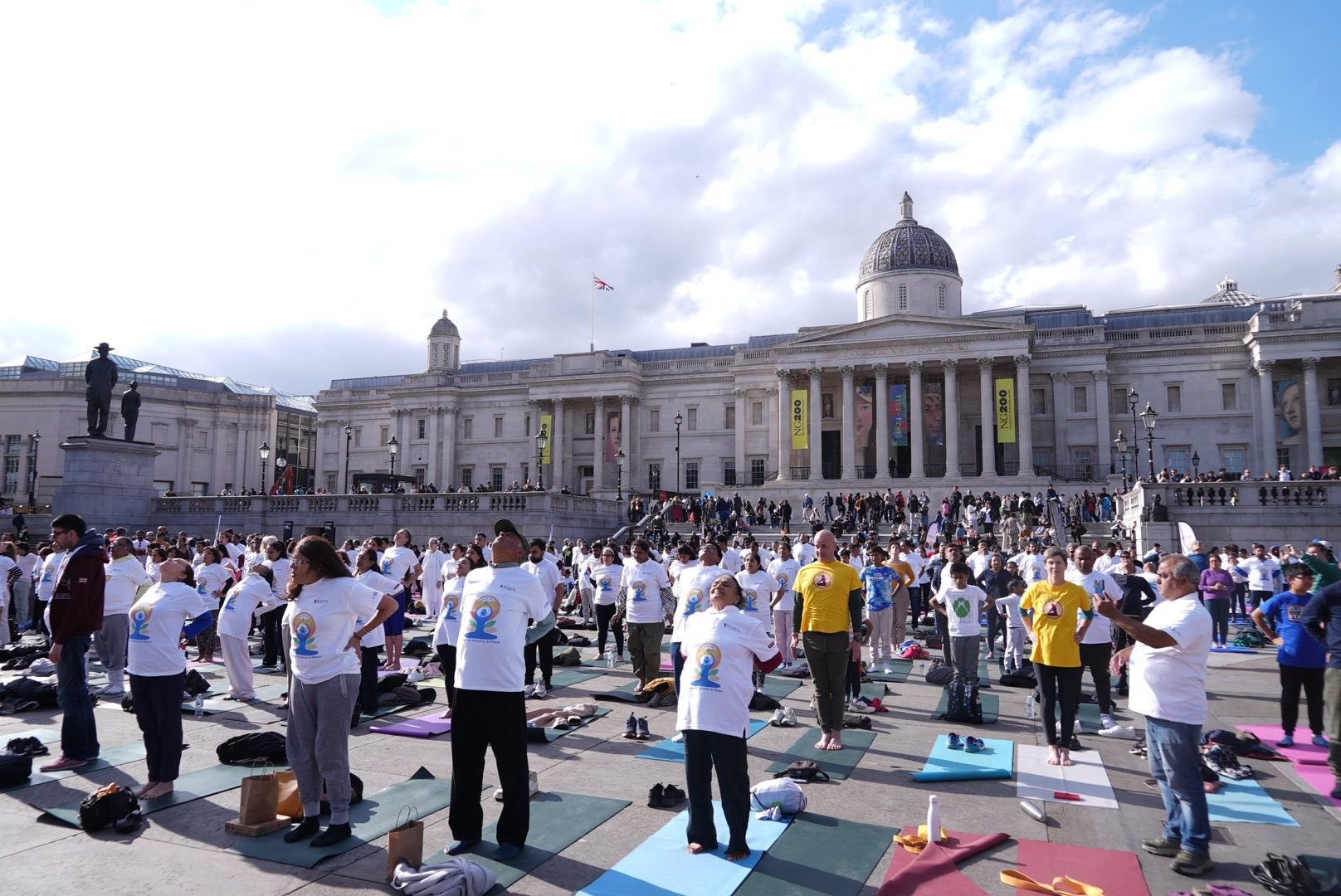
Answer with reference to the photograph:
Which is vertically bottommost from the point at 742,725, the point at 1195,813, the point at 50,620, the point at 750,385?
the point at 1195,813

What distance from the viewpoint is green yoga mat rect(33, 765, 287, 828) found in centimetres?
699

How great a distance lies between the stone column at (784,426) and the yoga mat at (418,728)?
43.0 m

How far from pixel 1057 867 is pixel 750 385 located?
53.0 meters

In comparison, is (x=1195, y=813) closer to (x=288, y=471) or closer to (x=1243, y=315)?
(x=288, y=471)

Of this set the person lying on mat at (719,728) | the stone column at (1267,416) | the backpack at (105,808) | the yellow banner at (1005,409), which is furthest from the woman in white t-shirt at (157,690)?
the stone column at (1267,416)

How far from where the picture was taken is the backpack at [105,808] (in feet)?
21.6

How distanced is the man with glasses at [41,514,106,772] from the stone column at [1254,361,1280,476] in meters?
55.6

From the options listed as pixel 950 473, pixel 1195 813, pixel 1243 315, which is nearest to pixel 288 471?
pixel 950 473

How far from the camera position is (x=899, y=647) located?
15.8 meters

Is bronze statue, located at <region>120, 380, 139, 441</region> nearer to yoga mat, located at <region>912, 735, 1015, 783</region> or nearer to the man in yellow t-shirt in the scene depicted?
the man in yellow t-shirt

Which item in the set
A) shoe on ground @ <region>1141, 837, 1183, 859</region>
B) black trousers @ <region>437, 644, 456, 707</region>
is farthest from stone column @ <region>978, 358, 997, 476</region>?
shoe on ground @ <region>1141, 837, 1183, 859</region>

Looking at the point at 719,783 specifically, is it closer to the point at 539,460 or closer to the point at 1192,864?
the point at 1192,864

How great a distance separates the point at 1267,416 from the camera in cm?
4897

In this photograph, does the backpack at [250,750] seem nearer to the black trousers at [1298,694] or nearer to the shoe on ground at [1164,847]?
the shoe on ground at [1164,847]
